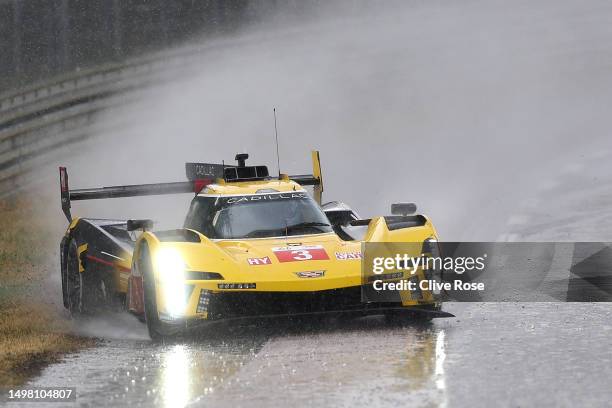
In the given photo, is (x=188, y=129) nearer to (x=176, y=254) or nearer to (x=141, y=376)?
(x=176, y=254)

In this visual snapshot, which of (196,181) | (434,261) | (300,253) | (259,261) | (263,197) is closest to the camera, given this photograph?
(259,261)

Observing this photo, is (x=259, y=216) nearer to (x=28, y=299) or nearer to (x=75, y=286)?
(x=75, y=286)

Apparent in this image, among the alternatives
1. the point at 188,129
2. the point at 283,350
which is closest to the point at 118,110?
the point at 188,129

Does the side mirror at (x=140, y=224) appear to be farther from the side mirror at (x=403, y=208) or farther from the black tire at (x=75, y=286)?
the side mirror at (x=403, y=208)

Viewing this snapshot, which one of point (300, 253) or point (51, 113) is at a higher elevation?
point (51, 113)

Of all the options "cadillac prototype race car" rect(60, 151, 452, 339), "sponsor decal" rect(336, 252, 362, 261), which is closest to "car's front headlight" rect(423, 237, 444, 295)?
"cadillac prototype race car" rect(60, 151, 452, 339)

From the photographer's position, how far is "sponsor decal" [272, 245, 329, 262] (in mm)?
10047

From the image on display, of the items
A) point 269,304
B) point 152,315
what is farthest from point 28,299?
point 269,304

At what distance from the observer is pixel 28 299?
1391cm

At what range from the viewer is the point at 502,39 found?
32406 mm

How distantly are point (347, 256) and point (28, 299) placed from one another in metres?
5.05

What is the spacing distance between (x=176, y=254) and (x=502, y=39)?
77.3 ft

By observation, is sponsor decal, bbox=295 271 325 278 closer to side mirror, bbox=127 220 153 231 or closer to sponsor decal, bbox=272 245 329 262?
sponsor decal, bbox=272 245 329 262

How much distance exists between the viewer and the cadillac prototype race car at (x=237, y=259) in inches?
383
